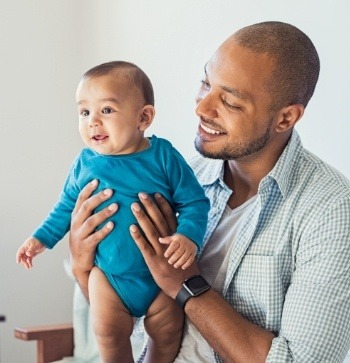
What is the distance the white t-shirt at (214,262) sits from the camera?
5.98 feet

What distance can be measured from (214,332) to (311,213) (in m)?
0.33

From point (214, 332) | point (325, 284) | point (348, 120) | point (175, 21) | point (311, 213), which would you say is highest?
point (175, 21)

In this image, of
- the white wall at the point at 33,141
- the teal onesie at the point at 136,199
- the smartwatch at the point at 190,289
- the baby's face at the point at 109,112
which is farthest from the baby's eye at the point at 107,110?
the white wall at the point at 33,141

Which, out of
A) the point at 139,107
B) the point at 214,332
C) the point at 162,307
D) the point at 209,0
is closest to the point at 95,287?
the point at 162,307

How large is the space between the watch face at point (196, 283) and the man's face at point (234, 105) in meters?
0.29

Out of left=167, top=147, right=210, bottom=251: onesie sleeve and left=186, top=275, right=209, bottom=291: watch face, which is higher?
left=167, top=147, right=210, bottom=251: onesie sleeve

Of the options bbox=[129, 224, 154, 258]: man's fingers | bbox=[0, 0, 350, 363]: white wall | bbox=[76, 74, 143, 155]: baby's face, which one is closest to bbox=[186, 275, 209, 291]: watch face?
bbox=[129, 224, 154, 258]: man's fingers

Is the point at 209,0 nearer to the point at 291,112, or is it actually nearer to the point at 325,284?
the point at 291,112

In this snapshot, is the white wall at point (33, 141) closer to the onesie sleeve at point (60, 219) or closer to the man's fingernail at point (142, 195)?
the onesie sleeve at point (60, 219)

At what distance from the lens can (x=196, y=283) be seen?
1.73 metres

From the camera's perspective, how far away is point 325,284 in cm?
162

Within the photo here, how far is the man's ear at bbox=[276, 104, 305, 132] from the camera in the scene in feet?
6.16

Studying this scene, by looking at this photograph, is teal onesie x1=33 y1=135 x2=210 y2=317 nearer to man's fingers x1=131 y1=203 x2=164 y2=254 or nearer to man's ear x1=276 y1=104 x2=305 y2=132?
man's fingers x1=131 y1=203 x2=164 y2=254

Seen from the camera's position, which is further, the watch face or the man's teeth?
the man's teeth
